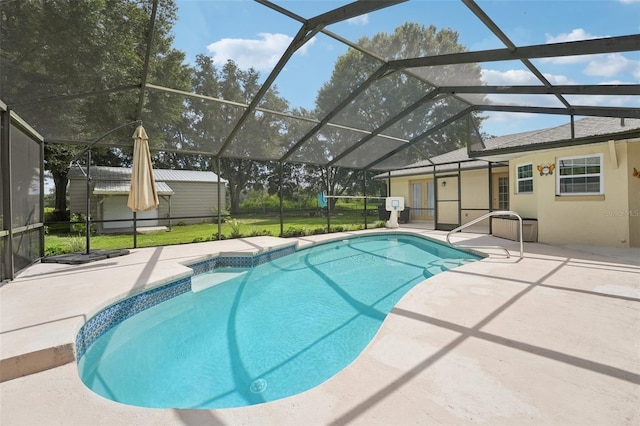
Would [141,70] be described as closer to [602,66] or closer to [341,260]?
[341,260]

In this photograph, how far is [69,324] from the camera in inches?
119

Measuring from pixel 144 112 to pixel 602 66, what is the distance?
364 inches

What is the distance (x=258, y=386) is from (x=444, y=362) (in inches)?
66.4

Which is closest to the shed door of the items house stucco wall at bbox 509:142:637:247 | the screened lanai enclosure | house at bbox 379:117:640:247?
the screened lanai enclosure

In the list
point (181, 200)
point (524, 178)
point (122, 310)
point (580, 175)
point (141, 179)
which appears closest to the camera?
point (122, 310)

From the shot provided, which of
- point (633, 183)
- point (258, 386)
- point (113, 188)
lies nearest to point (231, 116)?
point (258, 386)

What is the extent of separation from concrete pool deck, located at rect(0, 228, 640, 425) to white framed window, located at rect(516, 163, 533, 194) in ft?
18.9

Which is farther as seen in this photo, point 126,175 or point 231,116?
point 126,175

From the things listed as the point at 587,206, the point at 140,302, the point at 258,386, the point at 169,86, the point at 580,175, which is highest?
the point at 169,86

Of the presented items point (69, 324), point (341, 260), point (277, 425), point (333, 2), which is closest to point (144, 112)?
point (333, 2)

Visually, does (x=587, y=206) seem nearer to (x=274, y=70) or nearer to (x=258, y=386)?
(x=274, y=70)

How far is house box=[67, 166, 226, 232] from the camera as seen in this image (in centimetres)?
1317

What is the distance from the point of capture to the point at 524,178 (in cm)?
977

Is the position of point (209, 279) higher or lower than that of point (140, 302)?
lower
